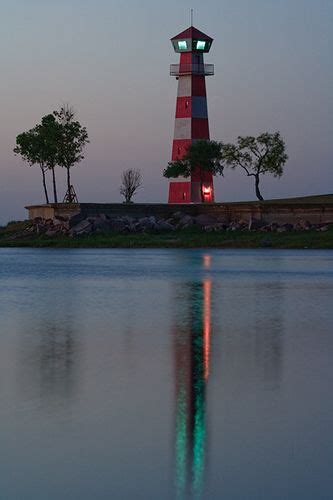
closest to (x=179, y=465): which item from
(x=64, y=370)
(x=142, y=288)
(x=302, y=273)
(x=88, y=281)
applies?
(x=64, y=370)

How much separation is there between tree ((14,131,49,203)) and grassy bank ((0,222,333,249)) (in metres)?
14.0

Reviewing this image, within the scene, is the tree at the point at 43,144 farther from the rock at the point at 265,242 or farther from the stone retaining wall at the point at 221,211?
the rock at the point at 265,242

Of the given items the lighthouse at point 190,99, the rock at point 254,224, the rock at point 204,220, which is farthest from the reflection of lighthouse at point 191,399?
the lighthouse at point 190,99

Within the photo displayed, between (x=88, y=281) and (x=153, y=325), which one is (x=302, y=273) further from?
(x=153, y=325)

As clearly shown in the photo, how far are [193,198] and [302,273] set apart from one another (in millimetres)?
41224

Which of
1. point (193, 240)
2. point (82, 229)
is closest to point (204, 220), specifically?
point (193, 240)

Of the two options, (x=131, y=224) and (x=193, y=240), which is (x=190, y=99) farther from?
(x=193, y=240)

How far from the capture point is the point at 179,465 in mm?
6332

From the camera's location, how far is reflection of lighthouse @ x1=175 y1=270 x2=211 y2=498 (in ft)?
20.3

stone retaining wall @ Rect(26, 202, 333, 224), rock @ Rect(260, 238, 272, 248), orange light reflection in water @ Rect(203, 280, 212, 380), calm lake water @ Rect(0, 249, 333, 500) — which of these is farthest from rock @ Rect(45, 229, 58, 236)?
calm lake water @ Rect(0, 249, 333, 500)

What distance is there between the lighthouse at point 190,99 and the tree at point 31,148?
11.3 m

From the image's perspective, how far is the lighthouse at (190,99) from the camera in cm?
6894

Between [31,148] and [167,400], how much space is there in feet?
226

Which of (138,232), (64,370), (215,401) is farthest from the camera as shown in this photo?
(138,232)
